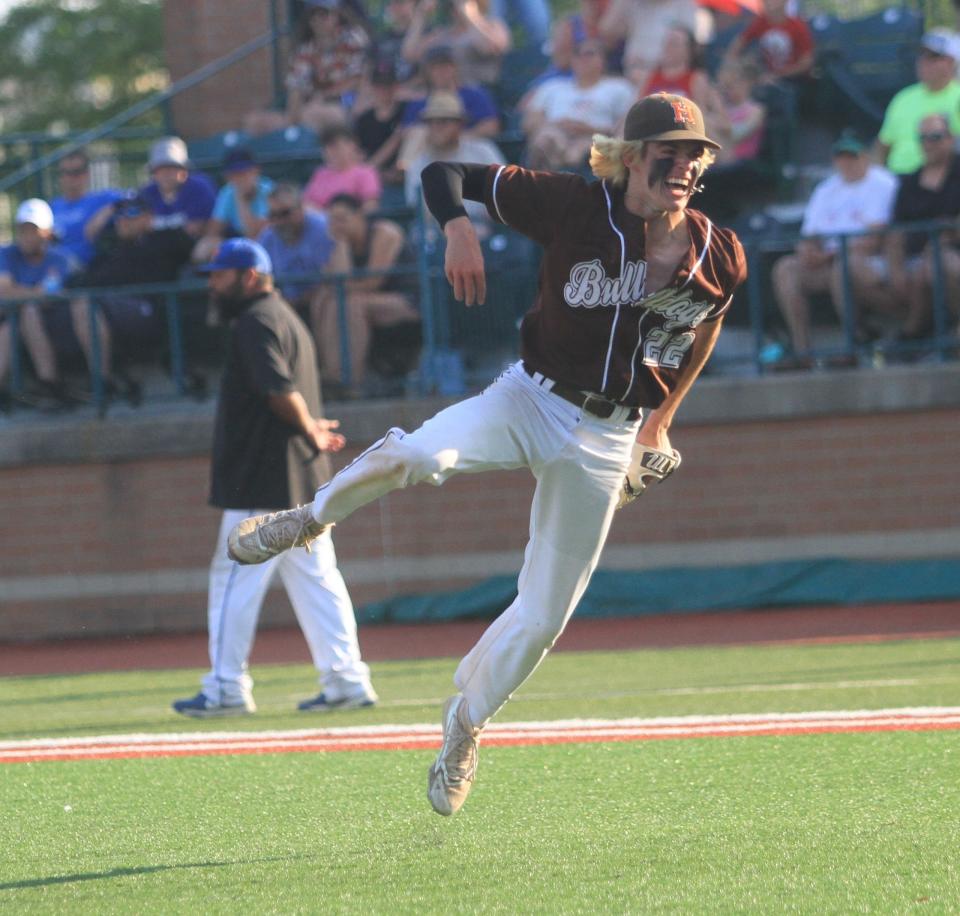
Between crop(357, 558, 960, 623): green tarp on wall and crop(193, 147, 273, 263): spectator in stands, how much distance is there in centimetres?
319

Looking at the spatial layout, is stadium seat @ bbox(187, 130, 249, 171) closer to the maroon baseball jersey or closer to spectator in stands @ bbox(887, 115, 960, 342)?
spectator in stands @ bbox(887, 115, 960, 342)

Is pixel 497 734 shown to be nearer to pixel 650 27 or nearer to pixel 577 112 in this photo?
pixel 577 112

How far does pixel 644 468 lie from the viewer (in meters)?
5.12

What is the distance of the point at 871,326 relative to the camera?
12.3m

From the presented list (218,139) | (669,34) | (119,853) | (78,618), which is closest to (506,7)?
(218,139)

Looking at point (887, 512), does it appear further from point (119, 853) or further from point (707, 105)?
point (119, 853)

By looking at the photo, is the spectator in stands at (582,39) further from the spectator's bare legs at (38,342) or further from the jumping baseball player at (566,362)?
the jumping baseball player at (566,362)

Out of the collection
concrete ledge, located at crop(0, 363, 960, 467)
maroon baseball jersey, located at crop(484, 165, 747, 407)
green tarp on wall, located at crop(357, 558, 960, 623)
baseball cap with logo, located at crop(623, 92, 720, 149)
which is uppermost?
baseball cap with logo, located at crop(623, 92, 720, 149)

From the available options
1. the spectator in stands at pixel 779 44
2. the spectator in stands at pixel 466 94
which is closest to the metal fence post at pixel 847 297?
the spectator in stands at pixel 779 44

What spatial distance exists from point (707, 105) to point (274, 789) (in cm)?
858

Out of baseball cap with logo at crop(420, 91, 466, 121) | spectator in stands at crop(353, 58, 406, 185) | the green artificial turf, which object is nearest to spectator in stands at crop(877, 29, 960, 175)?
baseball cap with logo at crop(420, 91, 466, 121)

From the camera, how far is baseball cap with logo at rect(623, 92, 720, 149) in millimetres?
4758

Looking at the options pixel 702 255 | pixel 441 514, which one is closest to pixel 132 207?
pixel 441 514

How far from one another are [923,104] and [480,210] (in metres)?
3.44
